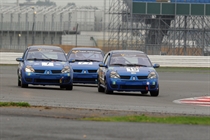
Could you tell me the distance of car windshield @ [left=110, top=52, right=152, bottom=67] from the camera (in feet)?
67.1

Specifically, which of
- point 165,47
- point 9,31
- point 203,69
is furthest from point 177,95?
point 9,31

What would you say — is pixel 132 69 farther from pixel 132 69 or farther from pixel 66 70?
pixel 66 70

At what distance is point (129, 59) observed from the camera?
816 inches

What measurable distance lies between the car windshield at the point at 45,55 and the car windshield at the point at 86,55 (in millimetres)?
2746

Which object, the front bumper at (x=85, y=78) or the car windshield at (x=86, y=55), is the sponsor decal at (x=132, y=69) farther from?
the car windshield at (x=86, y=55)

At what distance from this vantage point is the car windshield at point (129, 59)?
20438 millimetres

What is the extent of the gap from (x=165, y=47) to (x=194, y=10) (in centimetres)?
478

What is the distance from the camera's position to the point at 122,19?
60812mm

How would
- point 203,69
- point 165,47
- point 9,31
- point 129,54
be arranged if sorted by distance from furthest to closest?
1. point 9,31
2. point 165,47
3. point 203,69
4. point 129,54

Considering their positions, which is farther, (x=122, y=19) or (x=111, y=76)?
(x=122, y=19)

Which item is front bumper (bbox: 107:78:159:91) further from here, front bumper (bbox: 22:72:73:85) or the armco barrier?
the armco barrier

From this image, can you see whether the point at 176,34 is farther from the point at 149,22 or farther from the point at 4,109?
the point at 4,109

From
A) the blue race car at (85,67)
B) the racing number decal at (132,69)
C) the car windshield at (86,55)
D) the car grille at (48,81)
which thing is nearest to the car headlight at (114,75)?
the racing number decal at (132,69)

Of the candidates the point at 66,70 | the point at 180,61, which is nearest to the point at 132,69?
the point at 66,70
